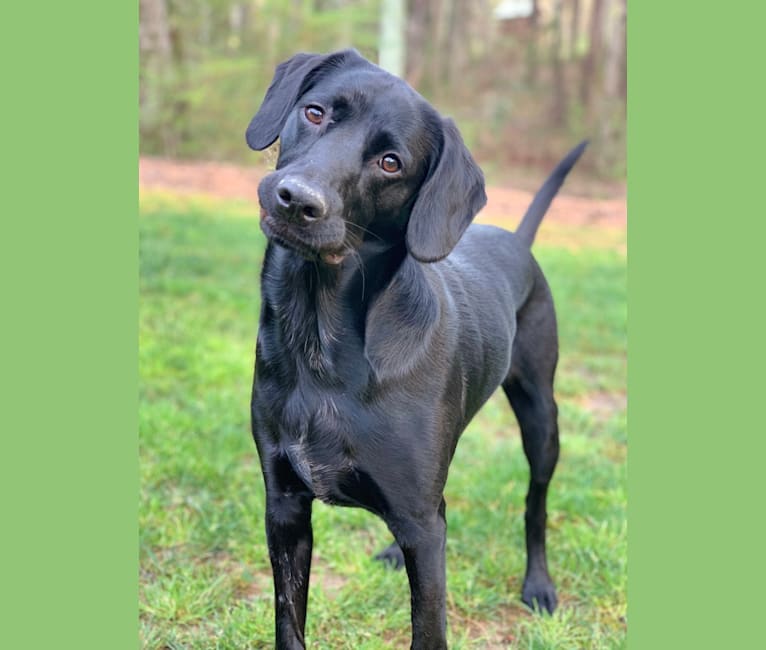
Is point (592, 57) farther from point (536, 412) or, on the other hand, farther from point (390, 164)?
point (390, 164)

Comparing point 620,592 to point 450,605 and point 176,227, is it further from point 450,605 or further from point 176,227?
point 176,227

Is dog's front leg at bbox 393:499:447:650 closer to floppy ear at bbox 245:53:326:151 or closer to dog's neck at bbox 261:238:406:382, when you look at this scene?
dog's neck at bbox 261:238:406:382

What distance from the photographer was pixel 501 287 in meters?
3.24

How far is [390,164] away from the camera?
233 cm

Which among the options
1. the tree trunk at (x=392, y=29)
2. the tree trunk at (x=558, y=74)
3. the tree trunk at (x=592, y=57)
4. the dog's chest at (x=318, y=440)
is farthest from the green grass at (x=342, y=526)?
the tree trunk at (x=558, y=74)

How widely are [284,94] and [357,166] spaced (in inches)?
17.3

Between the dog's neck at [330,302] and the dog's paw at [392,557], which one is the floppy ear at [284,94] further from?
the dog's paw at [392,557]

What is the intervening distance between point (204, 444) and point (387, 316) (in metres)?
2.20

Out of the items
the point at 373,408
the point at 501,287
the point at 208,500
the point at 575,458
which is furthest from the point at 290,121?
the point at 575,458

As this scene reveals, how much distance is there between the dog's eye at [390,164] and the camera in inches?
91.4

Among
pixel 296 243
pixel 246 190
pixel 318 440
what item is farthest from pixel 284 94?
pixel 246 190

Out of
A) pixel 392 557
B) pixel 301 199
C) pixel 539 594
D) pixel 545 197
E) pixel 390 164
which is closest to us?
pixel 301 199

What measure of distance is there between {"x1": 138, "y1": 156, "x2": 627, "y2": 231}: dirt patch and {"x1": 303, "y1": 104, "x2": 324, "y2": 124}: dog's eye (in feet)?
21.4

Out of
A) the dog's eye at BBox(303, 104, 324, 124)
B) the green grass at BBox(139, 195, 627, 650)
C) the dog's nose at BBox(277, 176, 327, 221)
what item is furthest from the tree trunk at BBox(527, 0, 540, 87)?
the dog's nose at BBox(277, 176, 327, 221)
